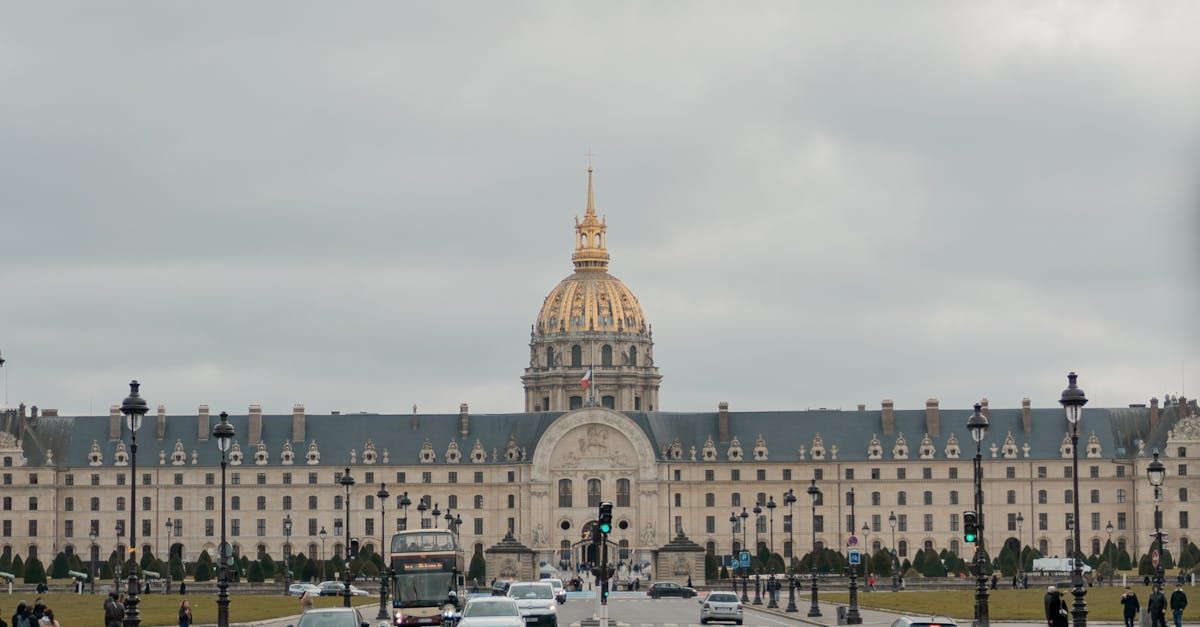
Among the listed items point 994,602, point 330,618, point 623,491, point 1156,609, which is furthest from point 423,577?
point 623,491

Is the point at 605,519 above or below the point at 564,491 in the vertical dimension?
below

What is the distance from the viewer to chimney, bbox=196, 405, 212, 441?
174m

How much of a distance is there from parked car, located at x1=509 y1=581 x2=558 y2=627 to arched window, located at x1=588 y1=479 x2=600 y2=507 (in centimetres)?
10317

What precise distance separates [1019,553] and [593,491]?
36.0 metres

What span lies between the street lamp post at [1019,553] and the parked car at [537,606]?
50.9 m

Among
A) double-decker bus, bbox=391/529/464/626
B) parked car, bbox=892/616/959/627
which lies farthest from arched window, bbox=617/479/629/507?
parked car, bbox=892/616/959/627

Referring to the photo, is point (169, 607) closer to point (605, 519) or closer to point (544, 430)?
point (605, 519)

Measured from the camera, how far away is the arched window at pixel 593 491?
174 m

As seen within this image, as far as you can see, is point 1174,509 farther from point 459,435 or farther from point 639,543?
point 459,435

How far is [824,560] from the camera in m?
141

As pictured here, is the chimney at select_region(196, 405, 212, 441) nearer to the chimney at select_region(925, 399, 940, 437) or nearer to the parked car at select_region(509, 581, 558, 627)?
the chimney at select_region(925, 399, 940, 437)

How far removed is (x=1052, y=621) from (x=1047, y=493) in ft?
394

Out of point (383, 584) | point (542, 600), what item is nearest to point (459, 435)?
point (383, 584)

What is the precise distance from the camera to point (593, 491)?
173875mm
